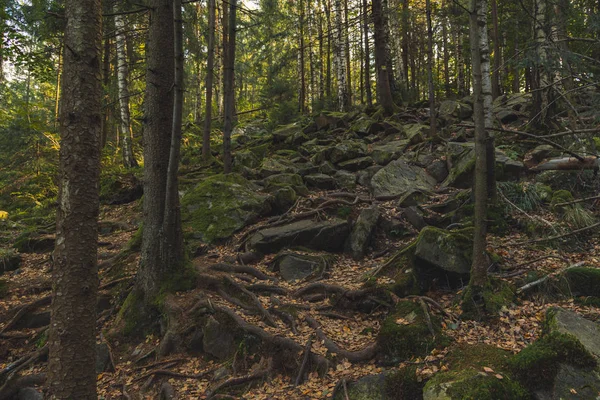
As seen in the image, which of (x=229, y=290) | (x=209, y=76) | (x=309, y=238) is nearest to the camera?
(x=229, y=290)

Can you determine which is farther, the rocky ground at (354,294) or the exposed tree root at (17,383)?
the exposed tree root at (17,383)

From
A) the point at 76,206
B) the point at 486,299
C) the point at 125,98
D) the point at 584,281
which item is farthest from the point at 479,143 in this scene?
the point at 125,98

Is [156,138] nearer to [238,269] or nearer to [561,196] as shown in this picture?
[238,269]

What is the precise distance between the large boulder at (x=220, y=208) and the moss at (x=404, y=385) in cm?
560

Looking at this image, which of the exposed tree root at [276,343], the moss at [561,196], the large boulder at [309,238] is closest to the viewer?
the exposed tree root at [276,343]

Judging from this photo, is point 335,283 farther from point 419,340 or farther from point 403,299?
point 419,340

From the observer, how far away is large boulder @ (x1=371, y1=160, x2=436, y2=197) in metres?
9.62

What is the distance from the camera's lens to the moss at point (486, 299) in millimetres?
4855

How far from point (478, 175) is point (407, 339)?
7.88 feet

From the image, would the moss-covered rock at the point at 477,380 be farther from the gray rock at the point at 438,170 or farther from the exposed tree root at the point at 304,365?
the gray rock at the point at 438,170

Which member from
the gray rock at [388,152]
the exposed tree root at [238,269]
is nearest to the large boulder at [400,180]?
the gray rock at [388,152]

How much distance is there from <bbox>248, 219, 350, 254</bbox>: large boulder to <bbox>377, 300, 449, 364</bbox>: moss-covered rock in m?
3.19

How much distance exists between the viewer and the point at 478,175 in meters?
4.82

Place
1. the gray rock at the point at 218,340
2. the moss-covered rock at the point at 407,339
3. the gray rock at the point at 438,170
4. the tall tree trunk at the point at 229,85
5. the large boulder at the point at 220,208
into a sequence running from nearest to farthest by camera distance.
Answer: the moss-covered rock at the point at 407,339
the gray rock at the point at 218,340
the large boulder at the point at 220,208
the gray rock at the point at 438,170
the tall tree trunk at the point at 229,85
